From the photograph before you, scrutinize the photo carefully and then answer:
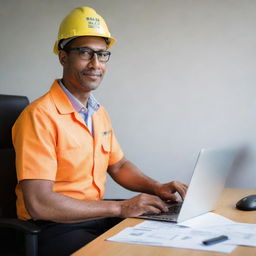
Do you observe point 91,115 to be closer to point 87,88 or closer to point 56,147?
point 87,88

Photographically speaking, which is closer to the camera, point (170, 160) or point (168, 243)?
point (168, 243)

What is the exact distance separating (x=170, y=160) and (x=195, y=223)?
122cm

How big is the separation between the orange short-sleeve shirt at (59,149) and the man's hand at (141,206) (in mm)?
298

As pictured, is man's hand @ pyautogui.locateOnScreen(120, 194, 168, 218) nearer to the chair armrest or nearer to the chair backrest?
the chair armrest

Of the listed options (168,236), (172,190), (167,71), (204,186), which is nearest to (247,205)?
(204,186)

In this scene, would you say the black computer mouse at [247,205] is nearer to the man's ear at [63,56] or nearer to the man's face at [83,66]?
the man's face at [83,66]

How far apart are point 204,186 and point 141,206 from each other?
239 millimetres

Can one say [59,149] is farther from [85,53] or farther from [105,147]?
[85,53]

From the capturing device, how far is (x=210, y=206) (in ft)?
5.23

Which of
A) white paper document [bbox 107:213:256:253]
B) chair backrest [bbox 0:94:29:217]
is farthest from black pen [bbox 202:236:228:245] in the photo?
chair backrest [bbox 0:94:29:217]

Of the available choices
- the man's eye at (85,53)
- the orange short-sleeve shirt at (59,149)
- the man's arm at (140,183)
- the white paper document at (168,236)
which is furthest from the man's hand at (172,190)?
the man's eye at (85,53)

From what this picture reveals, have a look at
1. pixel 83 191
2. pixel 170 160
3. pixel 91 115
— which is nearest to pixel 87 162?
pixel 83 191

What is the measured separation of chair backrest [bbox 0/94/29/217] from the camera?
1.82m

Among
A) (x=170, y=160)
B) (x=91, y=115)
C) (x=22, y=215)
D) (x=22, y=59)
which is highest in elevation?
(x=22, y=59)
